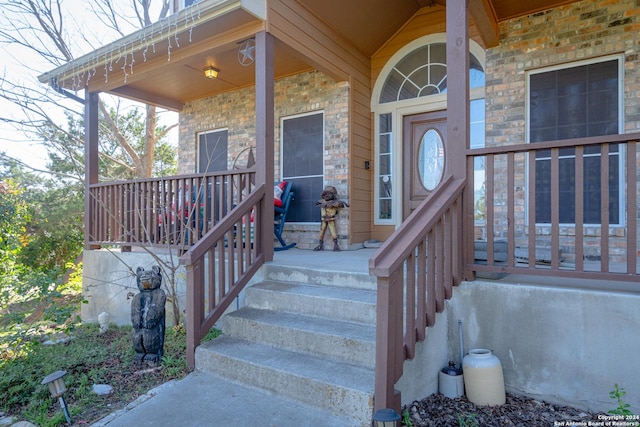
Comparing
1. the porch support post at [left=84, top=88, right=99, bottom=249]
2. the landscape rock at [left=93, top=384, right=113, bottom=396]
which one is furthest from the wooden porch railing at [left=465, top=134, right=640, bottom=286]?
the porch support post at [left=84, top=88, right=99, bottom=249]

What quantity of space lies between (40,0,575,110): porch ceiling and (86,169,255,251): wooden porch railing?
140 cm

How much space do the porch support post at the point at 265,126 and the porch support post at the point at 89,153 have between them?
2871 millimetres

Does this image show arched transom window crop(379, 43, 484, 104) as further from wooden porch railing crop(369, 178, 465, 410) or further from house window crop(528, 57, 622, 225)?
wooden porch railing crop(369, 178, 465, 410)

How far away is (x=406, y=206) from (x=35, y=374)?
13.8 ft

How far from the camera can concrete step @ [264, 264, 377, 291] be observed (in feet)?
10.0

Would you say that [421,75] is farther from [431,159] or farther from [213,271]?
[213,271]

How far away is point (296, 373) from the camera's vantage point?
2.34 metres

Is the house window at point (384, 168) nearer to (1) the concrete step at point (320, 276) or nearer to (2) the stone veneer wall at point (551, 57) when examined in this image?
(2) the stone veneer wall at point (551, 57)

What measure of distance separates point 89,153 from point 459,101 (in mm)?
4792

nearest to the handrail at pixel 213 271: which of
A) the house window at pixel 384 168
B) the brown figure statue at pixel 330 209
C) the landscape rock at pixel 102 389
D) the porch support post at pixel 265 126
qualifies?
the porch support post at pixel 265 126

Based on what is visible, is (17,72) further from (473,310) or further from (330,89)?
(473,310)

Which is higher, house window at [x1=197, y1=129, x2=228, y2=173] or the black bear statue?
house window at [x1=197, y1=129, x2=228, y2=173]

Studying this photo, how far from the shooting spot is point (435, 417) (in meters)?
2.28

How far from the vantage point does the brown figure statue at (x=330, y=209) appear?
486cm
